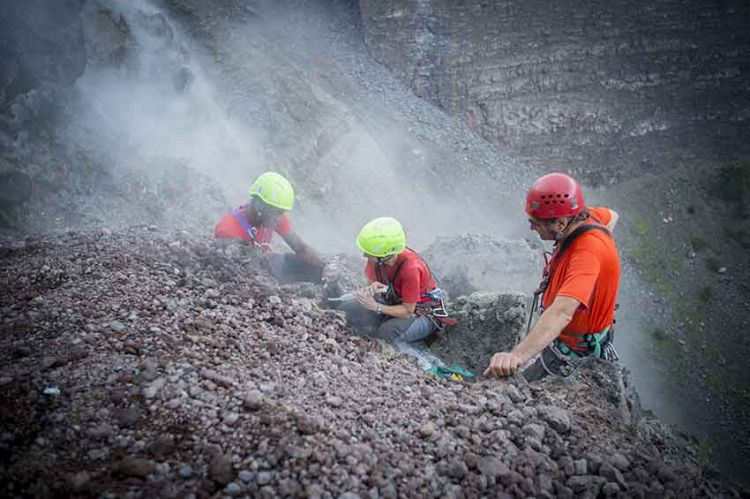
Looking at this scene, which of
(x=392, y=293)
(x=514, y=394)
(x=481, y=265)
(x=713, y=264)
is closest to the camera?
(x=514, y=394)

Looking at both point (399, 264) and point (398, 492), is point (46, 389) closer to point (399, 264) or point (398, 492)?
point (398, 492)

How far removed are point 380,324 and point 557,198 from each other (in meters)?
2.52

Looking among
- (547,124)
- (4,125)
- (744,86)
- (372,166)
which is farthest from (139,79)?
(744,86)

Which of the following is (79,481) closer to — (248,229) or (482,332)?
(248,229)

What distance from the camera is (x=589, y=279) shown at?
3473 mm

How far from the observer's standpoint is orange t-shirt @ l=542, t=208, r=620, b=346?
11.4 feet

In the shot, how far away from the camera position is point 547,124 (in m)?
21.8

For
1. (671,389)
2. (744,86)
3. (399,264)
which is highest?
Result: (744,86)

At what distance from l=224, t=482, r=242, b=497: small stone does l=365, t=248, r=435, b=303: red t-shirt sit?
10.9ft

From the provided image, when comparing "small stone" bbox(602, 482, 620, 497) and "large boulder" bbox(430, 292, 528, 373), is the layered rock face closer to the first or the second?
"large boulder" bbox(430, 292, 528, 373)

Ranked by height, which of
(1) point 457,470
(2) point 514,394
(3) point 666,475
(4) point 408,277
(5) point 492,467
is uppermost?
(4) point 408,277

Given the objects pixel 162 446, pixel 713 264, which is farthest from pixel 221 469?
pixel 713 264

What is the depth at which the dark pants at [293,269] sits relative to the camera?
22.4 ft

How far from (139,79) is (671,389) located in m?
20.5
